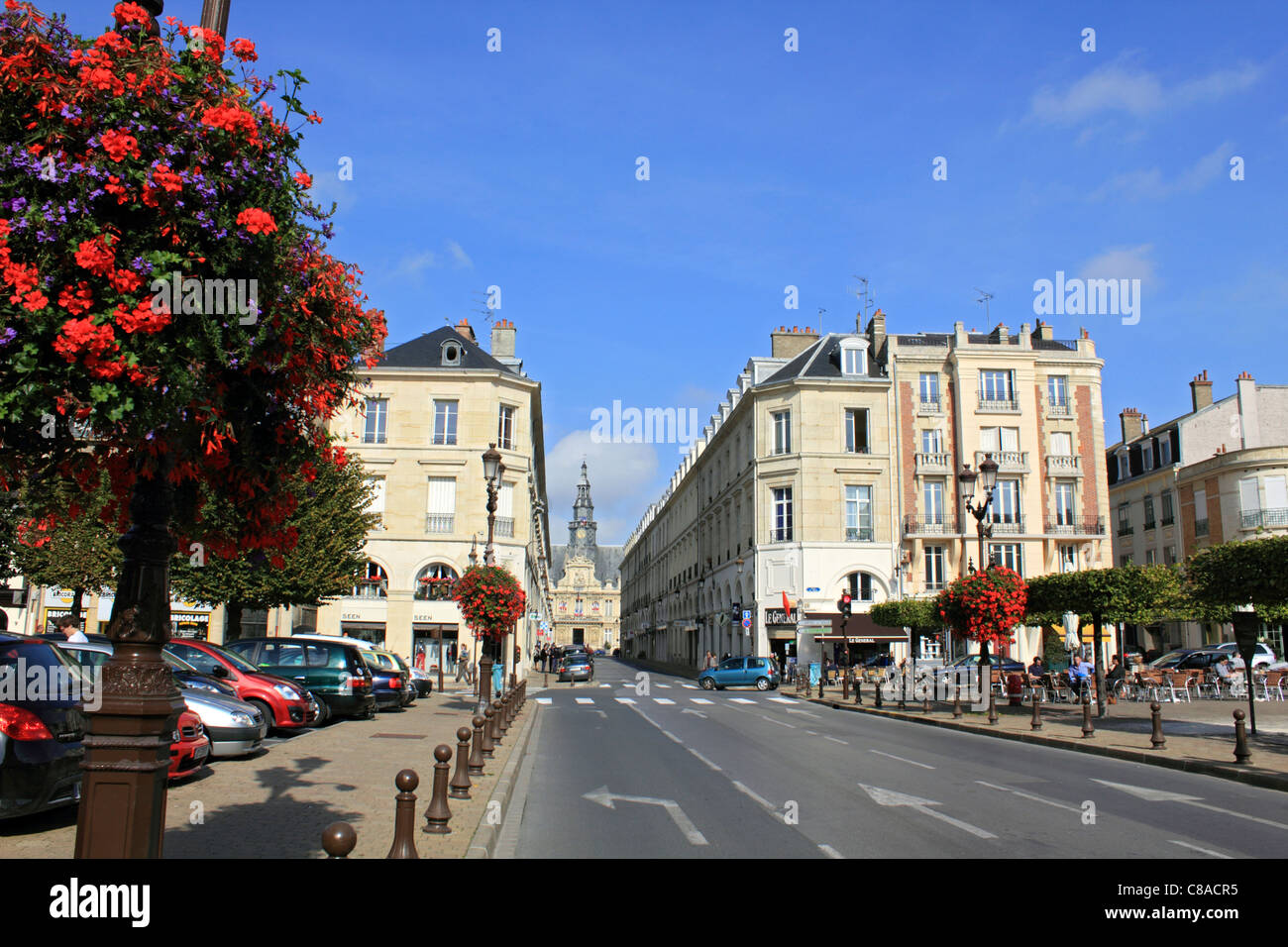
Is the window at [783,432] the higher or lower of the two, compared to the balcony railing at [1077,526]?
higher

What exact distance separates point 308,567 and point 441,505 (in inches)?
600

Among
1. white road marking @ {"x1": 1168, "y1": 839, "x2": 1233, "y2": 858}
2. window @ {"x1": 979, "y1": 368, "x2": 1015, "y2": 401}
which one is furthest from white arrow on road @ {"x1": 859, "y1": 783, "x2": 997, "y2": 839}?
window @ {"x1": 979, "y1": 368, "x2": 1015, "y2": 401}

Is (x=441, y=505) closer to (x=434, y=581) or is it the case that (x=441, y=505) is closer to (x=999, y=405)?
(x=434, y=581)

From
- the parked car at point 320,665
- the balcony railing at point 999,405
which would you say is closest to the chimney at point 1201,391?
the balcony railing at point 999,405

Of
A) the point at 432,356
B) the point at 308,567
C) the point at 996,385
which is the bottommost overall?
the point at 308,567

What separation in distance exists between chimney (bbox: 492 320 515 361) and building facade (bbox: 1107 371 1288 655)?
3357cm

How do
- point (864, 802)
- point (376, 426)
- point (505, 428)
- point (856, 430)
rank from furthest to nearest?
point (856, 430) → point (505, 428) → point (376, 426) → point (864, 802)

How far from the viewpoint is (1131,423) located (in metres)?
54.0

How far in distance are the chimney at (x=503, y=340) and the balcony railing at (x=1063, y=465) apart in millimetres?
28335

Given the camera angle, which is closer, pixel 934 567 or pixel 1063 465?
pixel 934 567

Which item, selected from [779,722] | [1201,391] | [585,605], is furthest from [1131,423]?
[585,605]

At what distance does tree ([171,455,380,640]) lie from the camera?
74.9 ft

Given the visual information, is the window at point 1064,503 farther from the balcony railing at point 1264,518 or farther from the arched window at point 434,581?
the arched window at point 434,581

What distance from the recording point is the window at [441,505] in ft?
130
